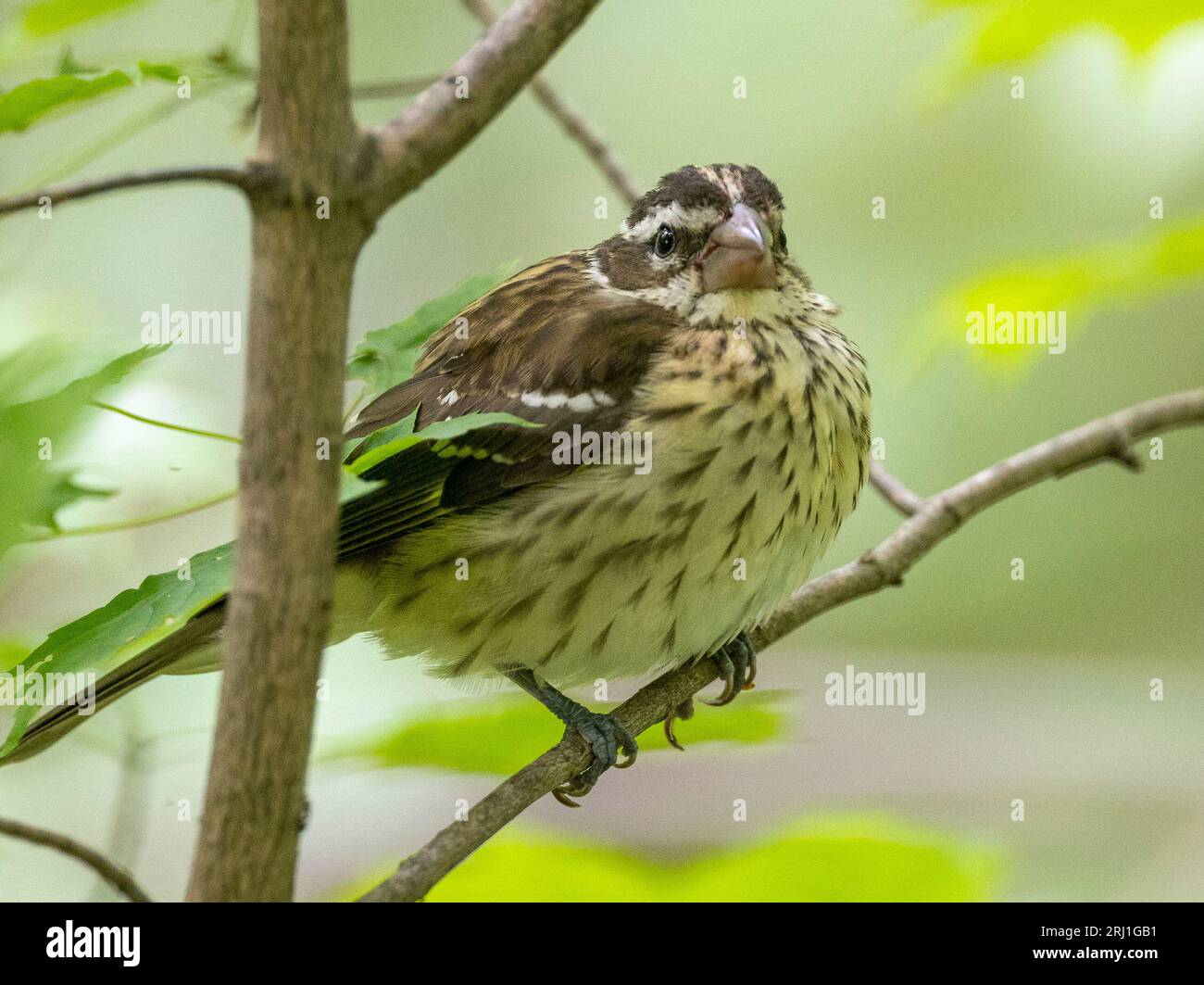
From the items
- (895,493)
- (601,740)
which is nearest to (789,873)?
(601,740)

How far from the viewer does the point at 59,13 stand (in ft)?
8.14

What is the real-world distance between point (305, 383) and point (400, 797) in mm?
1690

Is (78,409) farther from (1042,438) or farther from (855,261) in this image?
(1042,438)

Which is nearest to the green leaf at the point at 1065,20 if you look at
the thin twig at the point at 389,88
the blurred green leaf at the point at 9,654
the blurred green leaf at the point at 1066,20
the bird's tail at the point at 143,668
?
the blurred green leaf at the point at 1066,20

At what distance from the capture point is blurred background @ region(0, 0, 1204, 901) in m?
2.29

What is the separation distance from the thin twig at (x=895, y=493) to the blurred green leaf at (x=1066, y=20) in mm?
937

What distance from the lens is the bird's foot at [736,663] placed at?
3.01 metres

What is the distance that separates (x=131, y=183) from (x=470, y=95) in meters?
0.39

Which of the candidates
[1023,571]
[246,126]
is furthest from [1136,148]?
[246,126]

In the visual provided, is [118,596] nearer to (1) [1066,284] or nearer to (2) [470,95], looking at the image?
(2) [470,95]

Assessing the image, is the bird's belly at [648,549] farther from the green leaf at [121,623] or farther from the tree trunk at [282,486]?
the tree trunk at [282,486]

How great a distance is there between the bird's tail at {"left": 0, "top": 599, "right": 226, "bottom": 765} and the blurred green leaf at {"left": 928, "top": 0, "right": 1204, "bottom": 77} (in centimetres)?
186

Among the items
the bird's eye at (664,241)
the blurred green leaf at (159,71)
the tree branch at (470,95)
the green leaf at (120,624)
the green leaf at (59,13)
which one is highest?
the green leaf at (59,13)

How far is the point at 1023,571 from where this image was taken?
15.5 ft
